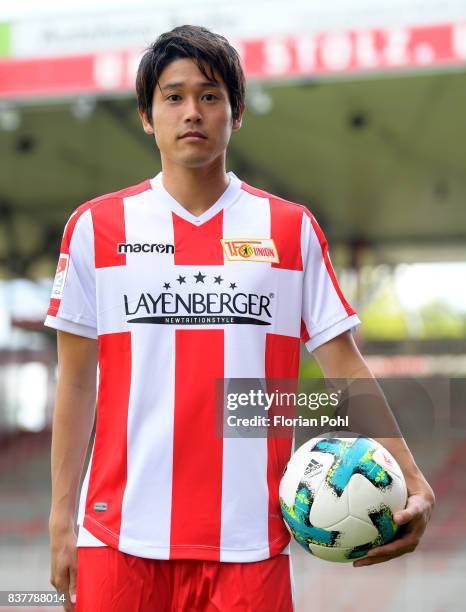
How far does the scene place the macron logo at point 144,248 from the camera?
2.02 meters

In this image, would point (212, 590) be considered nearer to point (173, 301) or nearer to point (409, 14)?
point (173, 301)

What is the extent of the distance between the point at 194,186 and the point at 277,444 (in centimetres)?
65

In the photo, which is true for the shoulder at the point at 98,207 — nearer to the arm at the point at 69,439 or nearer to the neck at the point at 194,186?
the neck at the point at 194,186

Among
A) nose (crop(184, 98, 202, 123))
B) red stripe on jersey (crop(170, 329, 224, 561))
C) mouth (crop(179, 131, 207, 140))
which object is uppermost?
nose (crop(184, 98, 202, 123))

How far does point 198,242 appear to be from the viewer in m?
2.03

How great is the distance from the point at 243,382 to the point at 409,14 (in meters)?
7.54

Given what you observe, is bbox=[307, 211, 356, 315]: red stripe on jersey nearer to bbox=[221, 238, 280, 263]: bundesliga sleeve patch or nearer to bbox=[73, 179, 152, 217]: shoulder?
bbox=[221, 238, 280, 263]: bundesliga sleeve patch

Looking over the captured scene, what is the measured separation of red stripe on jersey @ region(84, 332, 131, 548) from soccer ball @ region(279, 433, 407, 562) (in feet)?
1.21

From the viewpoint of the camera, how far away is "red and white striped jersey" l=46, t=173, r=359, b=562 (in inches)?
75.0

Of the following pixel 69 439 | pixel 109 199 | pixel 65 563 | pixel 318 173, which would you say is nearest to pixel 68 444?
pixel 69 439

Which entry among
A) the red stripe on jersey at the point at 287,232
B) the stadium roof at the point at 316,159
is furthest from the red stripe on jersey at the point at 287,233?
the stadium roof at the point at 316,159

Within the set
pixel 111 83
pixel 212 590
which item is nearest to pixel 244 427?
pixel 212 590

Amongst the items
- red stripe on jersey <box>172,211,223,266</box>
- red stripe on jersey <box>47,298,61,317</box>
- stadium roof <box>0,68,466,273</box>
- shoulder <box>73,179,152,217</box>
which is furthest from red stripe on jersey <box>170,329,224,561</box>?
stadium roof <box>0,68,466,273</box>

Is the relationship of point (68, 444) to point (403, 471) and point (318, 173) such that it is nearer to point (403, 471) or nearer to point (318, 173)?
point (403, 471)
